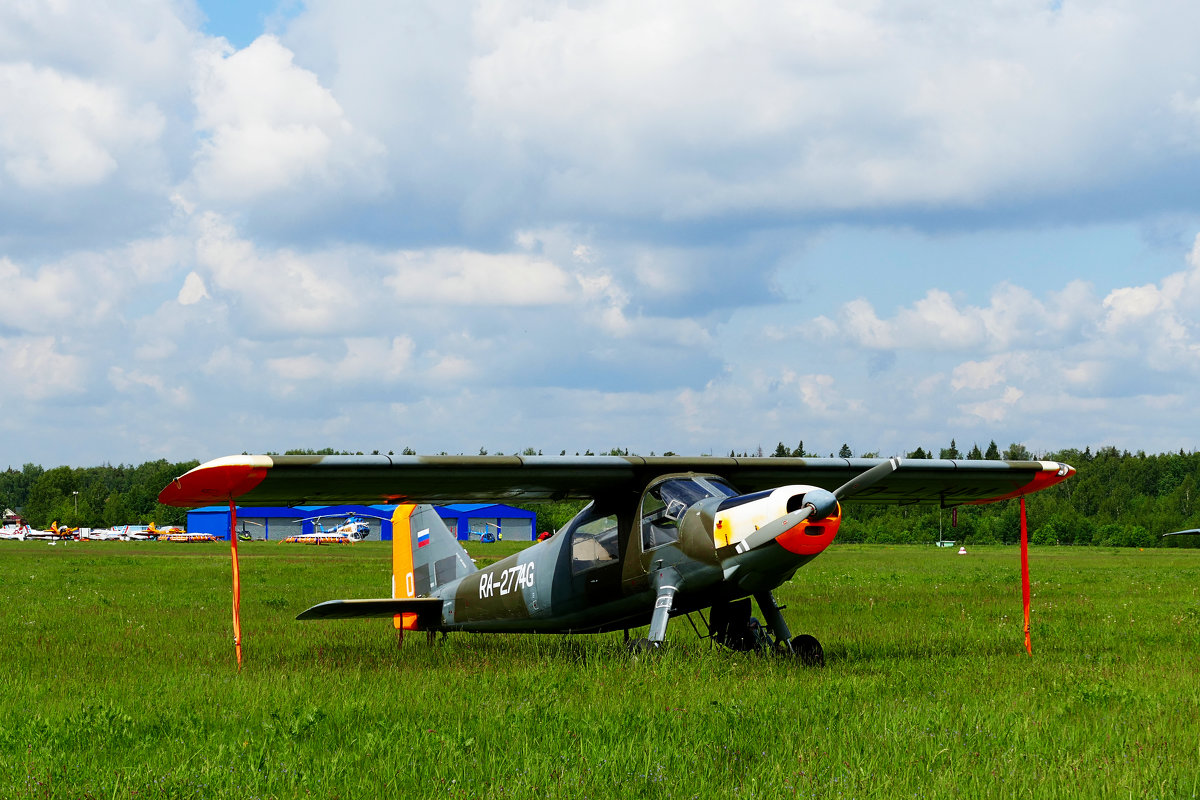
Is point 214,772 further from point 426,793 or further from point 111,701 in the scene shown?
point 111,701

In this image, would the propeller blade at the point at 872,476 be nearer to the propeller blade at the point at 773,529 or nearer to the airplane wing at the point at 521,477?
the propeller blade at the point at 773,529

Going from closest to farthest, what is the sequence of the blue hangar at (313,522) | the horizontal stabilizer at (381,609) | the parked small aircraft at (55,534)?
the horizontal stabilizer at (381,609) < the parked small aircraft at (55,534) < the blue hangar at (313,522)

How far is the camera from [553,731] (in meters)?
7.30

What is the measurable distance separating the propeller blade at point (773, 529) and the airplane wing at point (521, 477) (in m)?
1.92

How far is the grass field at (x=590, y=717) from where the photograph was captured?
6.00m

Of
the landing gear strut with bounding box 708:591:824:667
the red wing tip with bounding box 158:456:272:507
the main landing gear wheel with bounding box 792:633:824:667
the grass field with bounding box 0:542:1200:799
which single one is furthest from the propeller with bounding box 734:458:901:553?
the red wing tip with bounding box 158:456:272:507

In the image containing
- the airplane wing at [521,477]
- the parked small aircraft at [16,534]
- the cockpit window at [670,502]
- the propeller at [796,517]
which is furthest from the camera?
the parked small aircraft at [16,534]

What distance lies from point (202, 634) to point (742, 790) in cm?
1148

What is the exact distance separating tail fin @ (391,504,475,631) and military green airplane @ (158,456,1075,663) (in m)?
0.41

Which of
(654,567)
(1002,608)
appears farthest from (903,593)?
(654,567)

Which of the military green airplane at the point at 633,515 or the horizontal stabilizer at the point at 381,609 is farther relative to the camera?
the horizontal stabilizer at the point at 381,609

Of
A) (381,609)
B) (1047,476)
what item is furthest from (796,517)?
(381,609)

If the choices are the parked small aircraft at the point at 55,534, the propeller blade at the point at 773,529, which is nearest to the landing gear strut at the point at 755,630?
→ the propeller blade at the point at 773,529

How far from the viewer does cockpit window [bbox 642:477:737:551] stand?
11430 mm
